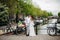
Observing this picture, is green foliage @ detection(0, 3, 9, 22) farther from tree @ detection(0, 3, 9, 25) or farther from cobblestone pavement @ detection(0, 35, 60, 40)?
cobblestone pavement @ detection(0, 35, 60, 40)

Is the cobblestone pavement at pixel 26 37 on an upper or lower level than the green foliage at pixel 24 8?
lower

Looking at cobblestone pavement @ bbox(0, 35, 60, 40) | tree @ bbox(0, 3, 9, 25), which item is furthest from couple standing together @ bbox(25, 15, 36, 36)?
tree @ bbox(0, 3, 9, 25)

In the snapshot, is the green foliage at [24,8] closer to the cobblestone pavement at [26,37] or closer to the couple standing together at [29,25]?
the couple standing together at [29,25]

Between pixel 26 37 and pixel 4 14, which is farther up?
pixel 4 14

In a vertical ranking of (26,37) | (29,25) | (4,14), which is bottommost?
(26,37)

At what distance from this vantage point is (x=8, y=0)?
3.14 meters

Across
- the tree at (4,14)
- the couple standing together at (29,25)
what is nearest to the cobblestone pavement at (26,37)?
the couple standing together at (29,25)

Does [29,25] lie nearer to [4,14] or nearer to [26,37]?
[26,37]

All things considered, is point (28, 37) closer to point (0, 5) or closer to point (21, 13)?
point (21, 13)

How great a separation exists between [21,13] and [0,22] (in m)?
0.31

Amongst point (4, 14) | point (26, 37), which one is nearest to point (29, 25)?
point (26, 37)

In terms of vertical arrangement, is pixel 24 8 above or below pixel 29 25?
above

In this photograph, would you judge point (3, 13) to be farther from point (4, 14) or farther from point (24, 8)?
point (24, 8)

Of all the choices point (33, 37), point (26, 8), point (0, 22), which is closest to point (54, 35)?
point (33, 37)
